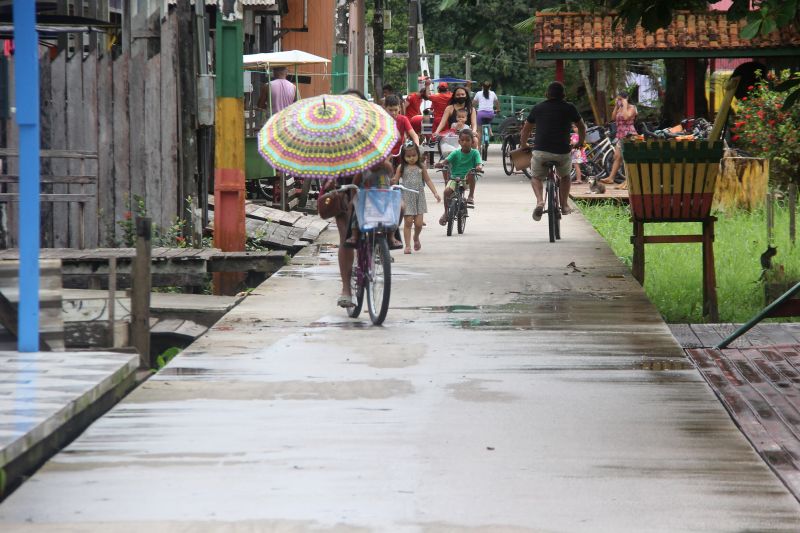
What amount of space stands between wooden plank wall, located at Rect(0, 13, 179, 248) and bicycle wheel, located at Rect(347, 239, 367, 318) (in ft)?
12.7

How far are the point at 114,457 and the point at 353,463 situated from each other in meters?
1.10

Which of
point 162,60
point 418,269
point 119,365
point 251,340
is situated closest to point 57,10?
point 162,60

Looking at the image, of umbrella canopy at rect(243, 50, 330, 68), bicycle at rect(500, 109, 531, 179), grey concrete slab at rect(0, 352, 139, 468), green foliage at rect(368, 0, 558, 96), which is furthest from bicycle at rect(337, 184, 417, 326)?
green foliage at rect(368, 0, 558, 96)

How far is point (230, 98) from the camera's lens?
14.4 meters

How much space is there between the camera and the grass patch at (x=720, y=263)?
40.8ft

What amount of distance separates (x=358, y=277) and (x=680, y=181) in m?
3.12

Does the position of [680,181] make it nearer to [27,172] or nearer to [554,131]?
[554,131]

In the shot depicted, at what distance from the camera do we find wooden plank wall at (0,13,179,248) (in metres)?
13.6

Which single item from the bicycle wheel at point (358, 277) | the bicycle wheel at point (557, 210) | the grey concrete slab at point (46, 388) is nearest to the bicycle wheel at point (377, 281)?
the bicycle wheel at point (358, 277)

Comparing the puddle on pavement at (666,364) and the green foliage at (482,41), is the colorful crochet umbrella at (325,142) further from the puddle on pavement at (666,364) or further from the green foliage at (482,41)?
the green foliage at (482,41)

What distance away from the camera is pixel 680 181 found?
11773mm

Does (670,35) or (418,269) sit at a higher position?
(670,35)

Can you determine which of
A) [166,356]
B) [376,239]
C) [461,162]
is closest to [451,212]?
[461,162]

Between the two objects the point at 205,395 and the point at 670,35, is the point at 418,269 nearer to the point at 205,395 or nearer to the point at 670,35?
the point at 205,395
